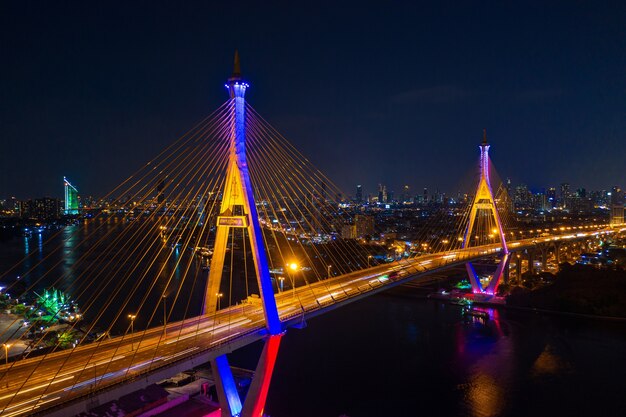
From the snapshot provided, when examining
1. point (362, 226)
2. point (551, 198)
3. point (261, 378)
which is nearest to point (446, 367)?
point (261, 378)

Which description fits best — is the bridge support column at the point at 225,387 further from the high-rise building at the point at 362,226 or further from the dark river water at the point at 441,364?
the high-rise building at the point at 362,226

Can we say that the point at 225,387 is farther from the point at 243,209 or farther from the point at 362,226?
the point at 362,226

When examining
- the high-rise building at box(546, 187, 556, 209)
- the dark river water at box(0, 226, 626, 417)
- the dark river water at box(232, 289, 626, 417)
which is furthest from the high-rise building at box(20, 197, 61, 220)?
Result: the high-rise building at box(546, 187, 556, 209)

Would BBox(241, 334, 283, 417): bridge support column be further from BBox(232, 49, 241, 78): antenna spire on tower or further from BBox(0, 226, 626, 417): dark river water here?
BBox(232, 49, 241, 78): antenna spire on tower

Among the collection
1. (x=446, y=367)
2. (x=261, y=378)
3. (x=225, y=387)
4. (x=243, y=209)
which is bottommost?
(x=446, y=367)

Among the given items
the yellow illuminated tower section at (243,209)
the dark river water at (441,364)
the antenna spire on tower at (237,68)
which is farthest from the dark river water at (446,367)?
the antenna spire on tower at (237,68)

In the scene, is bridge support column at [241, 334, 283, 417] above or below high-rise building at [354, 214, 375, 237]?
below
